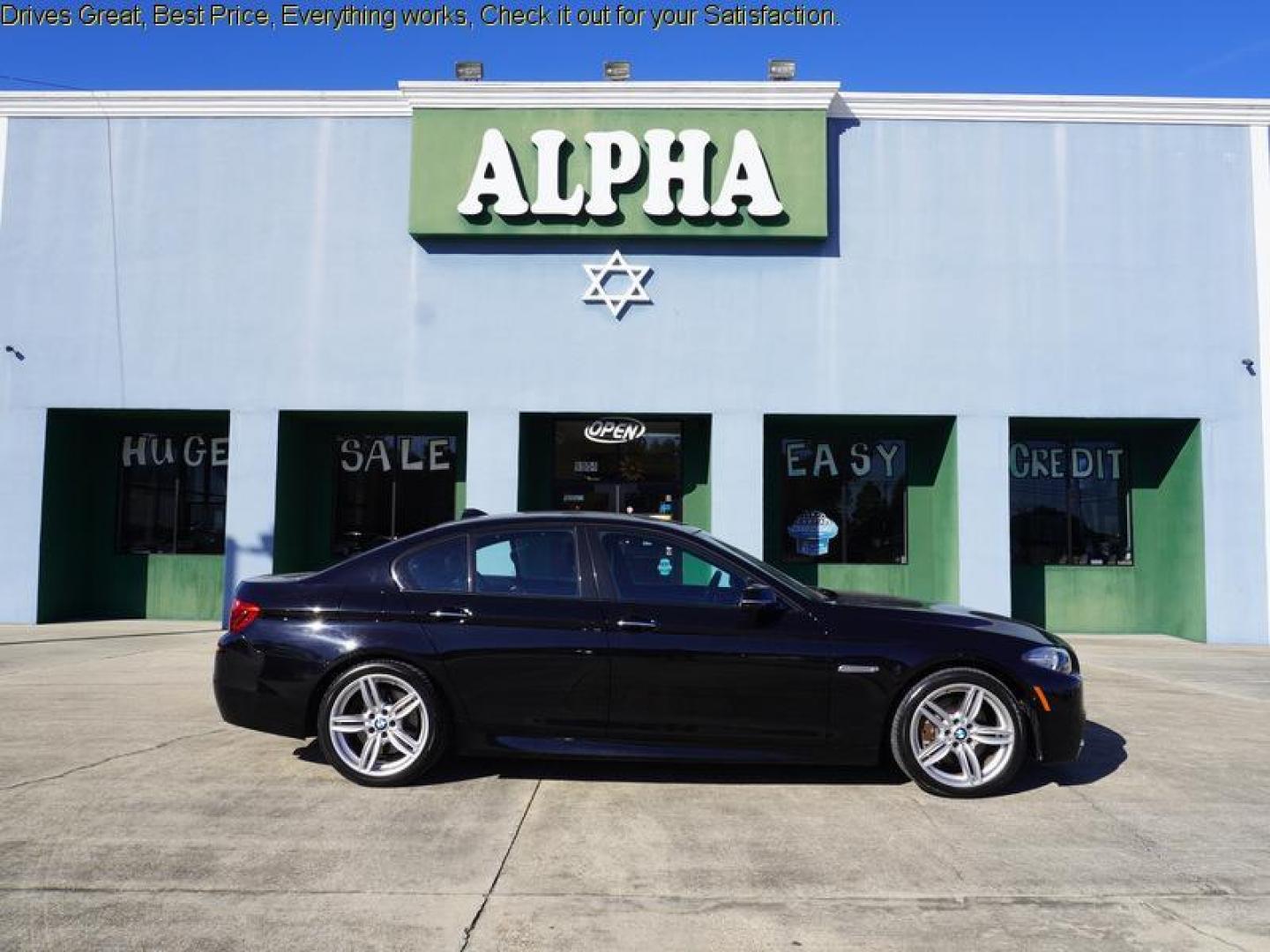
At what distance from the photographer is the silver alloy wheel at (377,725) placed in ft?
16.4

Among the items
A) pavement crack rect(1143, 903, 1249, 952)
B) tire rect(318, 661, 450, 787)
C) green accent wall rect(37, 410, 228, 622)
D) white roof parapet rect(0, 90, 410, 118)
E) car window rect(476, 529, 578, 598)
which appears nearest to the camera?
pavement crack rect(1143, 903, 1249, 952)

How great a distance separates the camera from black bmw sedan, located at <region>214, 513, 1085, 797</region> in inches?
192

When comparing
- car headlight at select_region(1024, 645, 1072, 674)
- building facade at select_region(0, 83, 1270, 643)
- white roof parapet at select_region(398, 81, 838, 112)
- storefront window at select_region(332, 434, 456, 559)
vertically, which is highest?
white roof parapet at select_region(398, 81, 838, 112)

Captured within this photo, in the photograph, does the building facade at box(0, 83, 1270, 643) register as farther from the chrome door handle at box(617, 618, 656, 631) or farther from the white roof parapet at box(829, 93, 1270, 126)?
the chrome door handle at box(617, 618, 656, 631)

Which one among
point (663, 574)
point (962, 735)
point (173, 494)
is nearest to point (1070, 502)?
point (962, 735)

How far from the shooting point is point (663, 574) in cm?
514

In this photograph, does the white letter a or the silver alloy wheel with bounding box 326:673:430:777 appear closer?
the silver alloy wheel with bounding box 326:673:430:777

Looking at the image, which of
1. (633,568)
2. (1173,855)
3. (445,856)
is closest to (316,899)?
(445,856)

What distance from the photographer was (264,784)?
16.6ft

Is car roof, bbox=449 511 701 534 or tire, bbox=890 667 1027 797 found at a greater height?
car roof, bbox=449 511 701 534

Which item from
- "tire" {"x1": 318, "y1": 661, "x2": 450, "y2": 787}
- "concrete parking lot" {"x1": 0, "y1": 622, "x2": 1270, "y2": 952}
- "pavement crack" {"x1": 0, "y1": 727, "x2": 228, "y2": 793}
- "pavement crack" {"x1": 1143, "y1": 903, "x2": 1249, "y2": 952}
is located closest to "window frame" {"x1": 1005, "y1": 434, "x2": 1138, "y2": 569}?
"concrete parking lot" {"x1": 0, "y1": 622, "x2": 1270, "y2": 952}

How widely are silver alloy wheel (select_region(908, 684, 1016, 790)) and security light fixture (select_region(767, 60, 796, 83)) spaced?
10677 millimetres

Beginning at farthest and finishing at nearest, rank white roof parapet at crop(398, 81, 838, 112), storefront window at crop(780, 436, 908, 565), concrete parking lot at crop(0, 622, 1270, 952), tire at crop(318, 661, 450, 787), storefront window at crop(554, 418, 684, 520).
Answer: storefront window at crop(780, 436, 908, 565) → storefront window at crop(554, 418, 684, 520) → white roof parapet at crop(398, 81, 838, 112) → tire at crop(318, 661, 450, 787) → concrete parking lot at crop(0, 622, 1270, 952)

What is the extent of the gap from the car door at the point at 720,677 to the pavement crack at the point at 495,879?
21.8 inches
